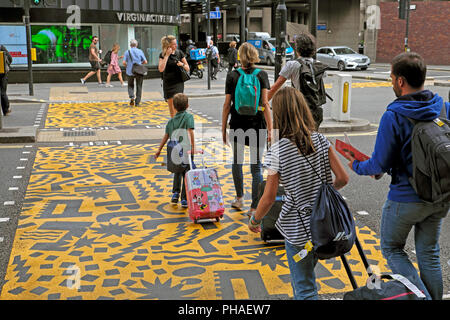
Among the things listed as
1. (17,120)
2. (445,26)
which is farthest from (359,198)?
(445,26)

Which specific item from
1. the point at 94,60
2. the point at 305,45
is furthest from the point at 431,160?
the point at 94,60

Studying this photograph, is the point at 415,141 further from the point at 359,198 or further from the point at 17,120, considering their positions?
the point at 17,120

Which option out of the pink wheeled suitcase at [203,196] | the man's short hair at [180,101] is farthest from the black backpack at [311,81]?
the pink wheeled suitcase at [203,196]

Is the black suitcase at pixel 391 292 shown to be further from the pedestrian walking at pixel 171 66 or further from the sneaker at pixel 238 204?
the pedestrian walking at pixel 171 66

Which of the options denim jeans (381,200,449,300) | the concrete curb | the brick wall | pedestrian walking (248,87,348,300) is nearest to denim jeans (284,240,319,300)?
pedestrian walking (248,87,348,300)

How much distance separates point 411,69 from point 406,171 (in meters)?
0.64

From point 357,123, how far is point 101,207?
24.7 feet

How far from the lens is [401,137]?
354cm

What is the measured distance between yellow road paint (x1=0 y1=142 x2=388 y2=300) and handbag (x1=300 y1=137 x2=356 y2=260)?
127cm

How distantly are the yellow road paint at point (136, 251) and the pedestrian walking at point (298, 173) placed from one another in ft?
3.49

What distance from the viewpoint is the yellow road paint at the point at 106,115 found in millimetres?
13953

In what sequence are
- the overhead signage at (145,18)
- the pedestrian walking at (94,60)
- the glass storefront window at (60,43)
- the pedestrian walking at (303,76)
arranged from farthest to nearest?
the overhead signage at (145,18) < the glass storefront window at (60,43) < the pedestrian walking at (94,60) < the pedestrian walking at (303,76)

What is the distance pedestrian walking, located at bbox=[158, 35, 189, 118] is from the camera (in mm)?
10164

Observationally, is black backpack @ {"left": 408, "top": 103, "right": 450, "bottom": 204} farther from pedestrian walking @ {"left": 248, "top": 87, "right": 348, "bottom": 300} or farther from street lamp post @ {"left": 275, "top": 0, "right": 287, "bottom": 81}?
street lamp post @ {"left": 275, "top": 0, "right": 287, "bottom": 81}
